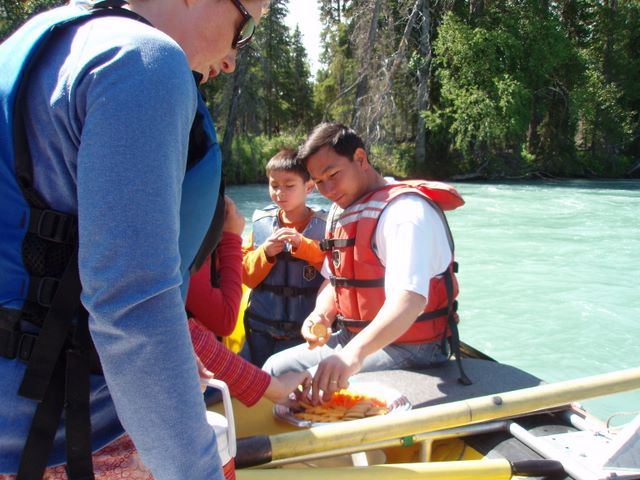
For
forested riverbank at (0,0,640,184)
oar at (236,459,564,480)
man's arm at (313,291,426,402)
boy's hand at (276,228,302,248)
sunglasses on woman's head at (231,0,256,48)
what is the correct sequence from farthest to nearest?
1. forested riverbank at (0,0,640,184)
2. boy's hand at (276,228,302,248)
3. man's arm at (313,291,426,402)
4. oar at (236,459,564,480)
5. sunglasses on woman's head at (231,0,256,48)

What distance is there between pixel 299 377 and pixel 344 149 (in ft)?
3.16

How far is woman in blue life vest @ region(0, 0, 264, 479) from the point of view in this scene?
65 cm

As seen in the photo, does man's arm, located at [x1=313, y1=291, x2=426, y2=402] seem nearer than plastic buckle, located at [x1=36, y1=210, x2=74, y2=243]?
No

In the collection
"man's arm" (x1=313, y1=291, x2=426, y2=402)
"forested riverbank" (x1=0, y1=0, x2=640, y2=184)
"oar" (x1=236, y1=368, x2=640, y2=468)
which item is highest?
"forested riverbank" (x1=0, y1=0, x2=640, y2=184)

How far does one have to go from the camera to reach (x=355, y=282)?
2.31m

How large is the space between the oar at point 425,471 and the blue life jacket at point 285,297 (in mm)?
1447

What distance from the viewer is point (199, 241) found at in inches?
35.0

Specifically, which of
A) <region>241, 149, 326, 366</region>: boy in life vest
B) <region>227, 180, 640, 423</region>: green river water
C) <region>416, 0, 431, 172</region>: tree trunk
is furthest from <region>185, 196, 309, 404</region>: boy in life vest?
<region>416, 0, 431, 172</region>: tree trunk

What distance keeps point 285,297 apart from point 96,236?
2306 mm

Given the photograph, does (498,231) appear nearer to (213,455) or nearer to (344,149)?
(344,149)

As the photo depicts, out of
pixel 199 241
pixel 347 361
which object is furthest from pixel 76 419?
pixel 347 361

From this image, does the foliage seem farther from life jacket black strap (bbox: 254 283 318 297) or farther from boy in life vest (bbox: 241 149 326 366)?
life jacket black strap (bbox: 254 283 318 297)

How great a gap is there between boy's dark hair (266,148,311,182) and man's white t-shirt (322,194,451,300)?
887 millimetres

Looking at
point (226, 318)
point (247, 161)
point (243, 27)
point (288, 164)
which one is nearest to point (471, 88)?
point (247, 161)
